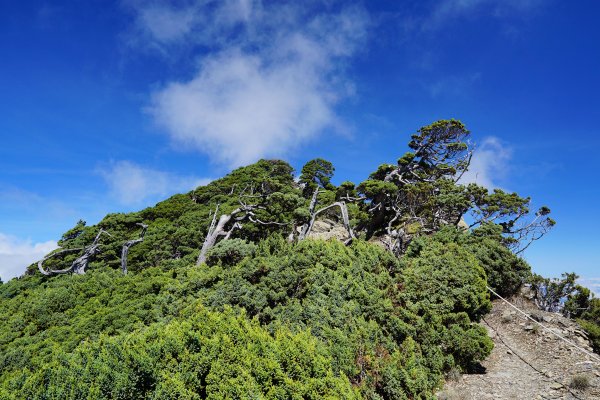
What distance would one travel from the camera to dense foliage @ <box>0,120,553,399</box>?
502 centimetres

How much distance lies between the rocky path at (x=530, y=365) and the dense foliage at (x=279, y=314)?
2.38 feet

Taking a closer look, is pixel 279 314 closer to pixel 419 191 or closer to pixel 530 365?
pixel 530 365

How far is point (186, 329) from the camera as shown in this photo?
5.62 m

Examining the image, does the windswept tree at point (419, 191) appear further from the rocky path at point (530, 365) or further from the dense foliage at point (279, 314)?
the rocky path at point (530, 365)

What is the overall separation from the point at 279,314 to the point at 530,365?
7368 millimetres

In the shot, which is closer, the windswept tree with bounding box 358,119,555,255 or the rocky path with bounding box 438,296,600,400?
the rocky path with bounding box 438,296,600,400

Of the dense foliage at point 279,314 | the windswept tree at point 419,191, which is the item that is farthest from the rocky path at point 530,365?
the windswept tree at point 419,191

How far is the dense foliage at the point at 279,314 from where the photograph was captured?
16.5 ft

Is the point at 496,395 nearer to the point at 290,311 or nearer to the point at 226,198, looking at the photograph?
the point at 290,311

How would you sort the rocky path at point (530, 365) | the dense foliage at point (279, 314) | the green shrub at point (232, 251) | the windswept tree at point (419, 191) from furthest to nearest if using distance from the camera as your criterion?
the windswept tree at point (419, 191) → the green shrub at point (232, 251) → the rocky path at point (530, 365) → the dense foliage at point (279, 314)

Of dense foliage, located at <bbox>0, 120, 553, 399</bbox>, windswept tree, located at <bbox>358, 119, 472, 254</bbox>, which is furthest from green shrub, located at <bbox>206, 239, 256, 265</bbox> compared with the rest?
windswept tree, located at <bbox>358, 119, 472, 254</bbox>

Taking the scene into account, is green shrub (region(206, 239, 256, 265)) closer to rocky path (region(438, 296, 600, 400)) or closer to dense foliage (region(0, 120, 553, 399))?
dense foliage (region(0, 120, 553, 399))

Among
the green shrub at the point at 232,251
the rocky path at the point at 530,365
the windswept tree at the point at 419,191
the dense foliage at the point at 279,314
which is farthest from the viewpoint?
the windswept tree at the point at 419,191

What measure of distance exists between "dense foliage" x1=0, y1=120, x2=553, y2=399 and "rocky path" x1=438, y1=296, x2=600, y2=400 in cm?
72
